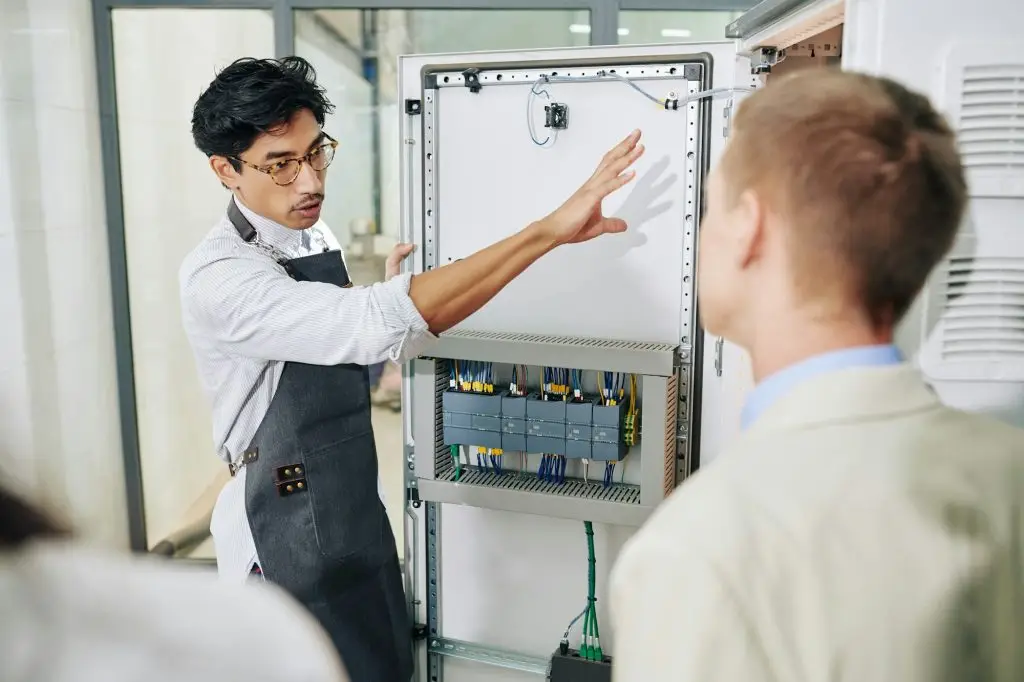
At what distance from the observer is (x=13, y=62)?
2.29 meters

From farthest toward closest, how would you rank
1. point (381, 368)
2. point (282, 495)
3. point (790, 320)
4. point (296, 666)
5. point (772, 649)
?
point (381, 368) < point (282, 495) < point (790, 320) < point (772, 649) < point (296, 666)

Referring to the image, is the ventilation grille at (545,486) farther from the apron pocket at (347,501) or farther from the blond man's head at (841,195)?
the blond man's head at (841,195)

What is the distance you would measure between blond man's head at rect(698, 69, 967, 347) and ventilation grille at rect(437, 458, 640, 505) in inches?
41.7

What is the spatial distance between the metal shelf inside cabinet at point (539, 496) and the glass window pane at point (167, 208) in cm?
149

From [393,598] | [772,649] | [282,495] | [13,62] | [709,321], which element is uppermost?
[13,62]

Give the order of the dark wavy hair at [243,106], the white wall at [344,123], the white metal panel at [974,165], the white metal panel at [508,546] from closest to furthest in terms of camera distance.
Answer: the white metal panel at [974,165]
the dark wavy hair at [243,106]
the white metal panel at [508,546]
the white wall at [344,123]

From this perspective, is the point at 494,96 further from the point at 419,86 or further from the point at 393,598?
the point at 393,598

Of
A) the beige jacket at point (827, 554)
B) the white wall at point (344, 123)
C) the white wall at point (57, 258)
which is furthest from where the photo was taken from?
the white wall at point (344, 123)

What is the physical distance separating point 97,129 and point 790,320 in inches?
102

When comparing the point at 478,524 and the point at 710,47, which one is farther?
A: the point at 478,524

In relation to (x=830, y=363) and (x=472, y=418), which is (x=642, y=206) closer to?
(x=472, y=418)

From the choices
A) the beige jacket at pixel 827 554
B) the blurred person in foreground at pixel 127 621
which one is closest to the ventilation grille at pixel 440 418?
the beige jacket at pixel 827 554

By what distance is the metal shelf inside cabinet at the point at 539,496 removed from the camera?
169cm

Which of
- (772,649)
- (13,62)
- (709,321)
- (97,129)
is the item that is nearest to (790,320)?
(709,321)
